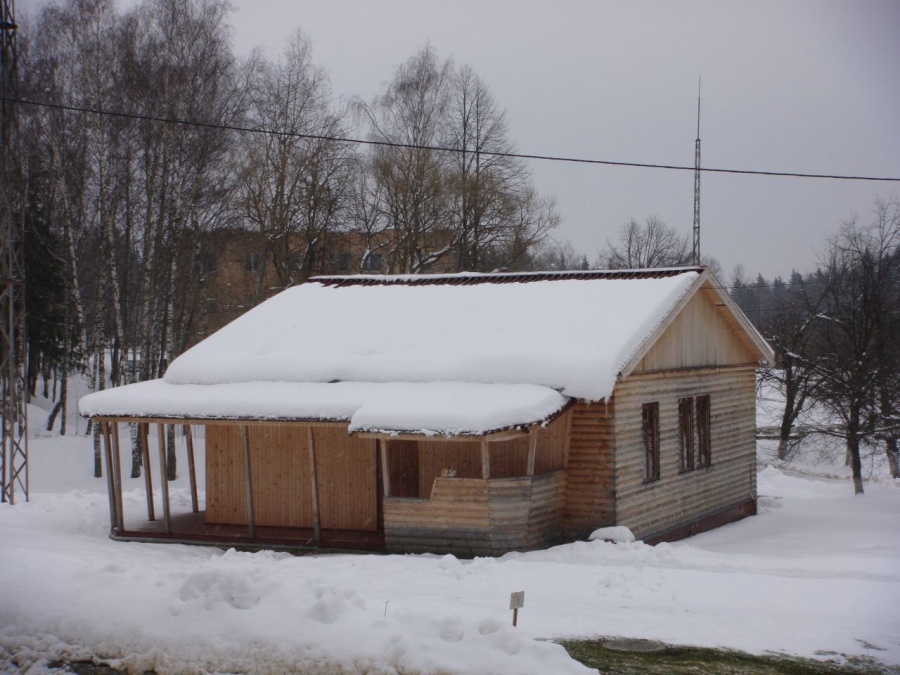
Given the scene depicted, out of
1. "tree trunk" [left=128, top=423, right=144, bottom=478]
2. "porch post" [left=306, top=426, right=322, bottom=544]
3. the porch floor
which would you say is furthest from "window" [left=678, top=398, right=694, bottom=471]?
"tree trunk" [left=128, top=423, right=144, bottom=478]

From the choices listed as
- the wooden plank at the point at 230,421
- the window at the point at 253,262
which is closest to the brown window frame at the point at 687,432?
the wooden plank at the point at 230,421

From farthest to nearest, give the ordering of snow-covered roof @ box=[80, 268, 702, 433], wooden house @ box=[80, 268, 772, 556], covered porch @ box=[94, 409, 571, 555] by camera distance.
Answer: snow-covered roof @ box=[80, 268, 702, 433]
wooden house @ box=[80, 268, 772, 556]
covered porch @ box=[94, 409, 571, 555]

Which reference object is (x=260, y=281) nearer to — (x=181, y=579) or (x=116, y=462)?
(x=116, y=462)

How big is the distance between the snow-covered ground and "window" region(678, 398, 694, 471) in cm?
267

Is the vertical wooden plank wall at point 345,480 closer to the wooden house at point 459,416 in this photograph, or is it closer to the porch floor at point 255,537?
the wooden house at point 459,416

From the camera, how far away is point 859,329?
93.5ft

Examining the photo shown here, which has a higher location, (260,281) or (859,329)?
(260,281)

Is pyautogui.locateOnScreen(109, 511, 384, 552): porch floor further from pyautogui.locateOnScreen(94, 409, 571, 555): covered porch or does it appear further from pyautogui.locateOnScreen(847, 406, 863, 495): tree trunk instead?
pyautogui.locateOnScreen(847, 406, 863, 495): tree trunk

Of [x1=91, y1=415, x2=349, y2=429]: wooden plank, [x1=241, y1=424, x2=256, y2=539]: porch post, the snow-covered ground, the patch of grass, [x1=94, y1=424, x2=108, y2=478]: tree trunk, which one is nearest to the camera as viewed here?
the snow-covered ground

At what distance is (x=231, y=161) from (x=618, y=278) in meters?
15.9

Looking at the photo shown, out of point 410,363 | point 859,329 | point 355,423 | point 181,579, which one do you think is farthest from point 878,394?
point 181,579

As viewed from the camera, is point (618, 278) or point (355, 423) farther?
point (618, 278)

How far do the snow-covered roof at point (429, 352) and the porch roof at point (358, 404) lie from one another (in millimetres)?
22

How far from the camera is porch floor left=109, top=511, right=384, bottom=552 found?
594 inches
